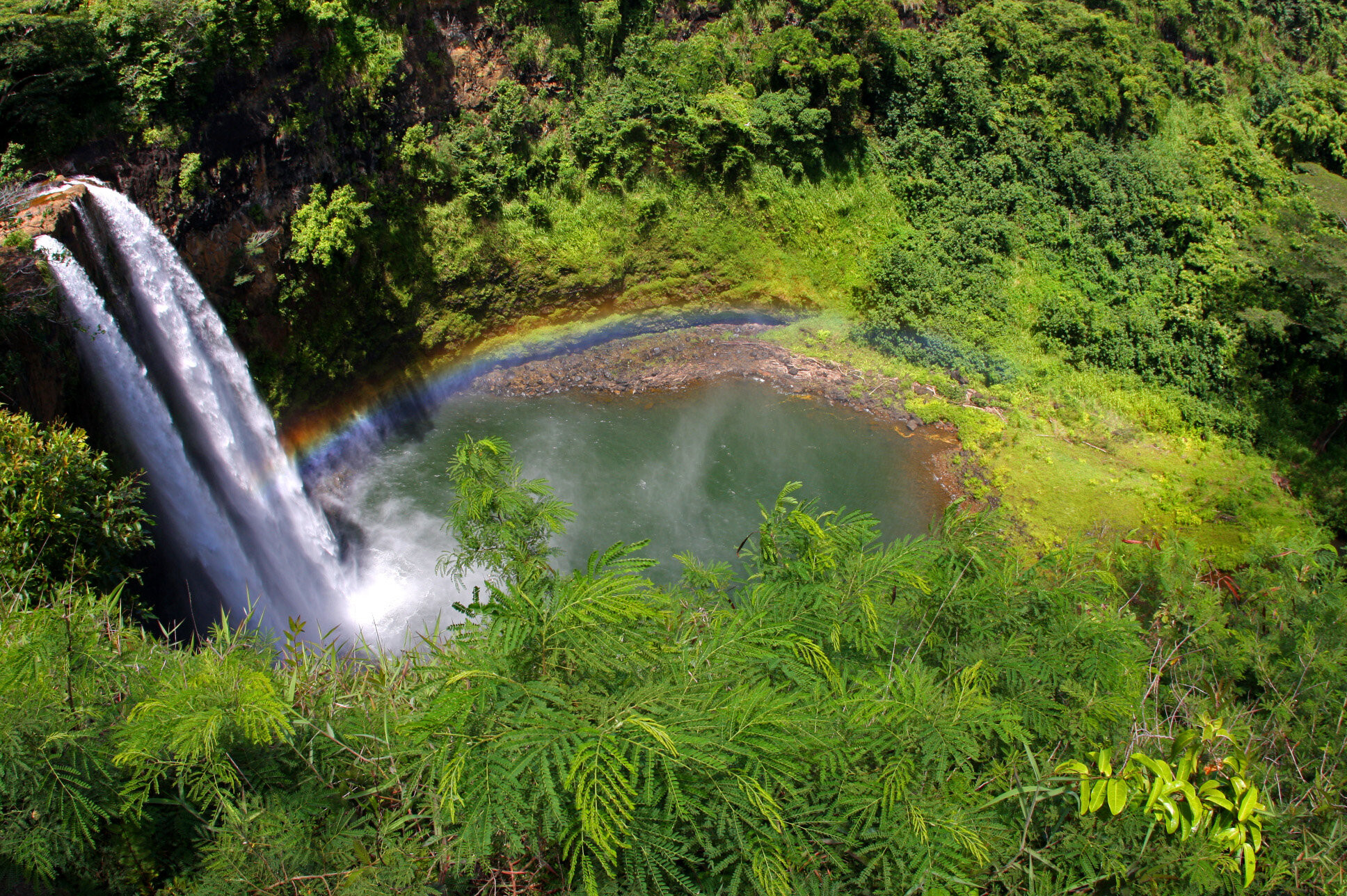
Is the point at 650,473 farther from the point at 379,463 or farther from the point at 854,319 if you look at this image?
the point at 854,319

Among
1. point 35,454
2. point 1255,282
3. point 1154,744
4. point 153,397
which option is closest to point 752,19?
point 1255,282

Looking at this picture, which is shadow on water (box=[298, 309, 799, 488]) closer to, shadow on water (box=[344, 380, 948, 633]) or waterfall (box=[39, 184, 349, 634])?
shadow on water (box=[344, 380, 948, 633])

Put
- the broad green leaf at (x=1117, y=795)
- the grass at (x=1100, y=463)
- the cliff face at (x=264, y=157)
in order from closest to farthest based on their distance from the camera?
the broad green leaf at (x=1117, y=795) → the cliff face at (x=264, y=157) → the grass at (x=1100, y=463)

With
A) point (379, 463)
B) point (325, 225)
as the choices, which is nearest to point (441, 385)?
point (379, 463)

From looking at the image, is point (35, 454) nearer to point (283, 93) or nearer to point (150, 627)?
point (150, 627)

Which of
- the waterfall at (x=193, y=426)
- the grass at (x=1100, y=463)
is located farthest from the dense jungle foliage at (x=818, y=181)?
the waterfall at (x=193, y=426)

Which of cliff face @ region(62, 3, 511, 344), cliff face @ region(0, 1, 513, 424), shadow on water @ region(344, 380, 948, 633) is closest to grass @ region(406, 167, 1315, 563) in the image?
shadow on water @ region(344, 380, 948, 633)

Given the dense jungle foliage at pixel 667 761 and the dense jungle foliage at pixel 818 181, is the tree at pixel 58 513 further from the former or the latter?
the dense jungle foliage at pixel 818 181
